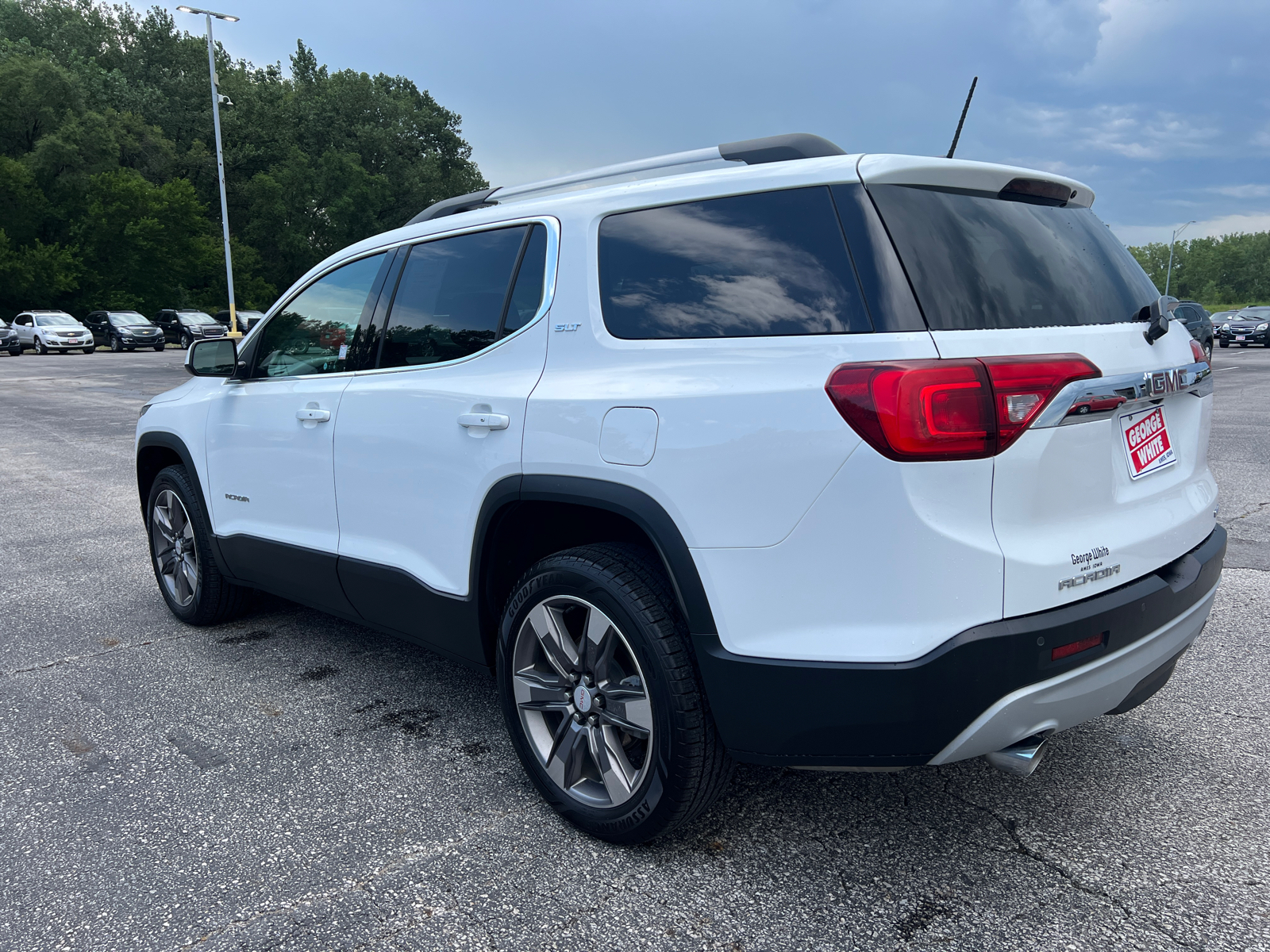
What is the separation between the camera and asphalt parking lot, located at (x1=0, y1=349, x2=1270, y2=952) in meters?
2.29

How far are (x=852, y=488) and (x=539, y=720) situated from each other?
131 centimetres

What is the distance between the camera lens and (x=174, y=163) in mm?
57125

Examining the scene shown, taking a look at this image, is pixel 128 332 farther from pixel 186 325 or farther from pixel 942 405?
pixel 942 405

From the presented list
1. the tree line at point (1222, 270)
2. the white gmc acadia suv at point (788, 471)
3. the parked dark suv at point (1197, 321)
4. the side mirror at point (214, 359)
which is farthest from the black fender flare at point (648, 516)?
the tree line at point (1222, 270)

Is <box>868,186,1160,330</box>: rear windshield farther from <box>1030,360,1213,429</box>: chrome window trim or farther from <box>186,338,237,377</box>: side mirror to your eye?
<box>186,338,237,377</box>: side mirror

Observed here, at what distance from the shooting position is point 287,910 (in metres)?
2.38

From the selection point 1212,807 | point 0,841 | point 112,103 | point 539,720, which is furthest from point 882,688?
point 112,103

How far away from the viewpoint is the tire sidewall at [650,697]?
242cm

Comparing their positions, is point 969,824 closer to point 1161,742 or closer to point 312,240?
point 1161,742

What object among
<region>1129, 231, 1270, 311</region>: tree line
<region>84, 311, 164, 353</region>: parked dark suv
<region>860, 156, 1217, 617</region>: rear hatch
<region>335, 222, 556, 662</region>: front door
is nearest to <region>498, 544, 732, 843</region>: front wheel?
<region>335, 222, 556, 662</region>: front door

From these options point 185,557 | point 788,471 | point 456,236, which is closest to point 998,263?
point 788,471

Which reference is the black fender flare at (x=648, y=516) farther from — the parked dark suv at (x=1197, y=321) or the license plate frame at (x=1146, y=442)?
the parked dark suv at (x=1197, y=321)

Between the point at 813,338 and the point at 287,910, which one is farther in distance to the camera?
the point at 287,910

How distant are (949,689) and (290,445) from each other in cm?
276
